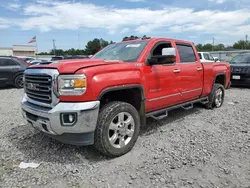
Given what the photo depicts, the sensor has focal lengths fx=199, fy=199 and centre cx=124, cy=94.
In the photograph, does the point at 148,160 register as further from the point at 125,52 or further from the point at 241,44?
the point at 241,44

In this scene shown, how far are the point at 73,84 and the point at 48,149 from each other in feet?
4.60

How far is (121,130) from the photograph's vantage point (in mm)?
3031

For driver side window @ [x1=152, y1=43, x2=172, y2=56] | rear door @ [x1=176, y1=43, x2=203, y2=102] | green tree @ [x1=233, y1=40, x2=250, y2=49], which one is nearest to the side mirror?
driver side window @ [x1=152, y1=43, x2=172, y2=56]

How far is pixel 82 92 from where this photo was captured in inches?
101

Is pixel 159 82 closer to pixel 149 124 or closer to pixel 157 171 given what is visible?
pixel 149 124

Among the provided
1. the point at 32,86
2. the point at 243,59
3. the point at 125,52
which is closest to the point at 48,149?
the point at 32,86

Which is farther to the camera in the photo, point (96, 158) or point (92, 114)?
point (96, 158)

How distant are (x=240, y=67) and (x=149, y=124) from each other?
269 inches

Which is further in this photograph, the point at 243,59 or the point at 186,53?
the point at 243,59

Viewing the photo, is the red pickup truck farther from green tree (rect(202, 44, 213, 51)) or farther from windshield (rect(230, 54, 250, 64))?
green tree (rect(202, 44, 213, 51))

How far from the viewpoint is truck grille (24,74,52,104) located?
2697 mm

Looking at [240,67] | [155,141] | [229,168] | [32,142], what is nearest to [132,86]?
[155,141]

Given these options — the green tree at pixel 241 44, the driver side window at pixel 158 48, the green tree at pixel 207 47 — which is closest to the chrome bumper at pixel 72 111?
the driver side window at pixel 158 48

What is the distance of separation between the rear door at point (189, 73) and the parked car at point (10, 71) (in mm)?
8466
